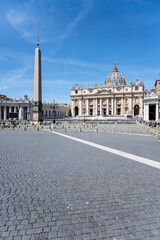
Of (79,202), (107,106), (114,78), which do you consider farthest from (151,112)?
(114,78)

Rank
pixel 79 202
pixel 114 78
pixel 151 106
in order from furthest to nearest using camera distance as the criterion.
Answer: pixel 114 78 → pixel 151 106 → pixel 79 202

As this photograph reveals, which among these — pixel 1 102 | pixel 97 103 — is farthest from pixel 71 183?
pixel 97 103

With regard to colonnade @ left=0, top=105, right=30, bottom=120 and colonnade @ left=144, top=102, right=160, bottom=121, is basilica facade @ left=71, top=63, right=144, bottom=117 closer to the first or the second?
colonnade @ left=144, top=102, right=160, bottom=121

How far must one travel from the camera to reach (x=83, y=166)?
20.8 ft

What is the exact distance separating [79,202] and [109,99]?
90.4 meters

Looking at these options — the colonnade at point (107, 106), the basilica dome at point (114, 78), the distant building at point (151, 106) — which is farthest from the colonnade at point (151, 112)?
the basilica dome at point (114, 78)

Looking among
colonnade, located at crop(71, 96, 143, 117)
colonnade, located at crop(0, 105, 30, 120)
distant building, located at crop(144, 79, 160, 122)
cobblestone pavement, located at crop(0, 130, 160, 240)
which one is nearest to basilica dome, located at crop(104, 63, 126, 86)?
colonnade, located at crop(71, 96, 143, 117)

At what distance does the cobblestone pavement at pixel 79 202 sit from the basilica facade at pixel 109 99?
77.9 m

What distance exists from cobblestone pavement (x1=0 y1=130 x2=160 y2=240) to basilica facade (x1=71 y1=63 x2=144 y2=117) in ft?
255

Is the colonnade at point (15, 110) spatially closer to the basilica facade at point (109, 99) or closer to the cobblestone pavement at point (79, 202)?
the basilica facade at point (109, 99)

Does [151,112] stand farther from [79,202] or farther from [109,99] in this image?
[79,202]

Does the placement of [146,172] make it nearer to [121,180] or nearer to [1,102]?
[121,180]

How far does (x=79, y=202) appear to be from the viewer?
373cm

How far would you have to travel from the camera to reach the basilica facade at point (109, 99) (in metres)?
87.5
